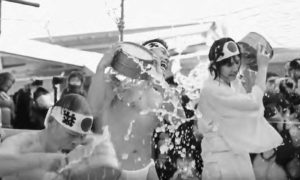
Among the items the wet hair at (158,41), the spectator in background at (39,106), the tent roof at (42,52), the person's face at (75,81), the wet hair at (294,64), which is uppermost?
the wet hair at (158,41)

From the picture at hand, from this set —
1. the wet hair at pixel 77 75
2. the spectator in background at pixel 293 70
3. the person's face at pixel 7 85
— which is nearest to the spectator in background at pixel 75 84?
the wet hair at pixel 77 75

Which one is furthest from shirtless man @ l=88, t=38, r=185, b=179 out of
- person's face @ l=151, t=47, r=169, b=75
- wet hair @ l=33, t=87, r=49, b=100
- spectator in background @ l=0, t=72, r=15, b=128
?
spectator in background @ l=0, t=72, r=15, b=128

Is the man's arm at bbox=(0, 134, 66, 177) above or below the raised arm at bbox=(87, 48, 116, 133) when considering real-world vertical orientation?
below

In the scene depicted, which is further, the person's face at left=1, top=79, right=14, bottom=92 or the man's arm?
the person's face at left=1, top=79, right=14, bottom=92

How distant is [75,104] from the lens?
6.52 ft

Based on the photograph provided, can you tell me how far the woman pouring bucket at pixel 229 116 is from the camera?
2291 millimetres

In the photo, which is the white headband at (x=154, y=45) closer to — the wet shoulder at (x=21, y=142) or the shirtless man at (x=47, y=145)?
the shirtless man at (x=47, y=145)

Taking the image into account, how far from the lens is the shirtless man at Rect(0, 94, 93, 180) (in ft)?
6.20

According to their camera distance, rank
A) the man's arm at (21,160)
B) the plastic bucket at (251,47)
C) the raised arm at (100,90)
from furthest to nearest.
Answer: the plastic bucket at (251,47), the raised arm at (100,90), the man's arm at (21,160)

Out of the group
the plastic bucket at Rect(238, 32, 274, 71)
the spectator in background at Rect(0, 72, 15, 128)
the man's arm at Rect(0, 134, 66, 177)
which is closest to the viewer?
the man's arm at Rect(0, 134, 66, 177)

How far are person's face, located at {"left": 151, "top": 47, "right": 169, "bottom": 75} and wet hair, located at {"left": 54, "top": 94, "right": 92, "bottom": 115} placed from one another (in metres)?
0.39

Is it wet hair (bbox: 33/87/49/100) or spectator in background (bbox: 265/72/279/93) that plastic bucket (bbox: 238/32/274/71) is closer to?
spectator in background (bbox: 265/72/279/93)

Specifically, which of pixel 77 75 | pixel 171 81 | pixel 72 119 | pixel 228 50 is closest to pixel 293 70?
pixel 228 50

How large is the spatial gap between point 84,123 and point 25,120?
1.95 ft
